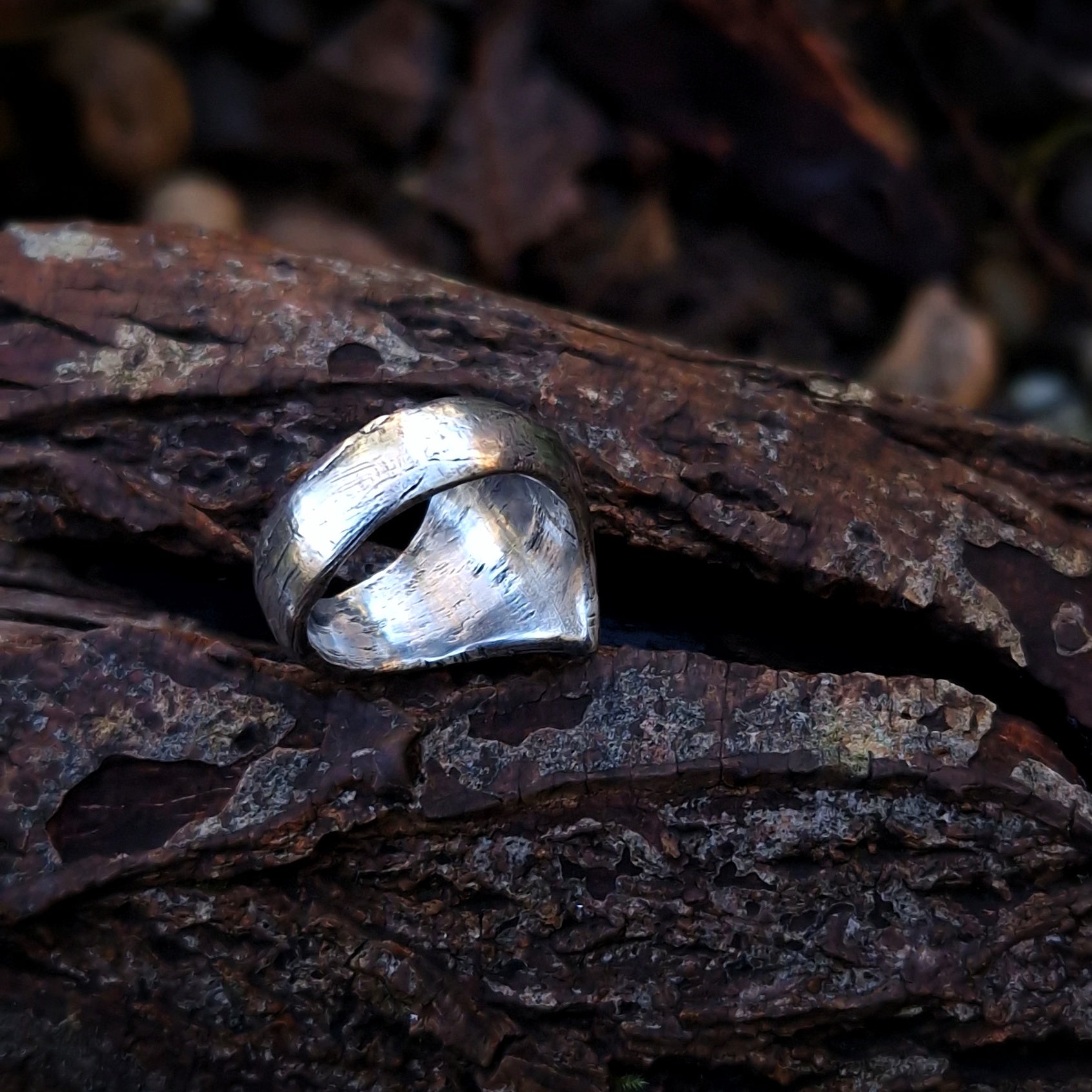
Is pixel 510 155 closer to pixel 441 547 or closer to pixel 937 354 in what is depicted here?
pixel 937 354

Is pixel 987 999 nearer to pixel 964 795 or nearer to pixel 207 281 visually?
pixel 964 795

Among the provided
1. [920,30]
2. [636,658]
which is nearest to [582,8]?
[920,30]

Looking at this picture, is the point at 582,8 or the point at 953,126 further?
the point at 953,126

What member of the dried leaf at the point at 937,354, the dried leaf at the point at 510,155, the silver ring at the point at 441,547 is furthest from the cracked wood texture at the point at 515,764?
the dried leaf at the point at 937,354

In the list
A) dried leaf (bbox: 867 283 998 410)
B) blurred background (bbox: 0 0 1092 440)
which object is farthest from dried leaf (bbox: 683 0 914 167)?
dried leaf (bbox: 867 283 998 410)

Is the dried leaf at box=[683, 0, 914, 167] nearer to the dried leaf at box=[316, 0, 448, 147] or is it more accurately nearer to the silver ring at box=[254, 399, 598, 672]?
the dried leaf at box=[316, 0, 448, 147]

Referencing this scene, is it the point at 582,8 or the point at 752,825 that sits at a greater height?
the point at 582,8
